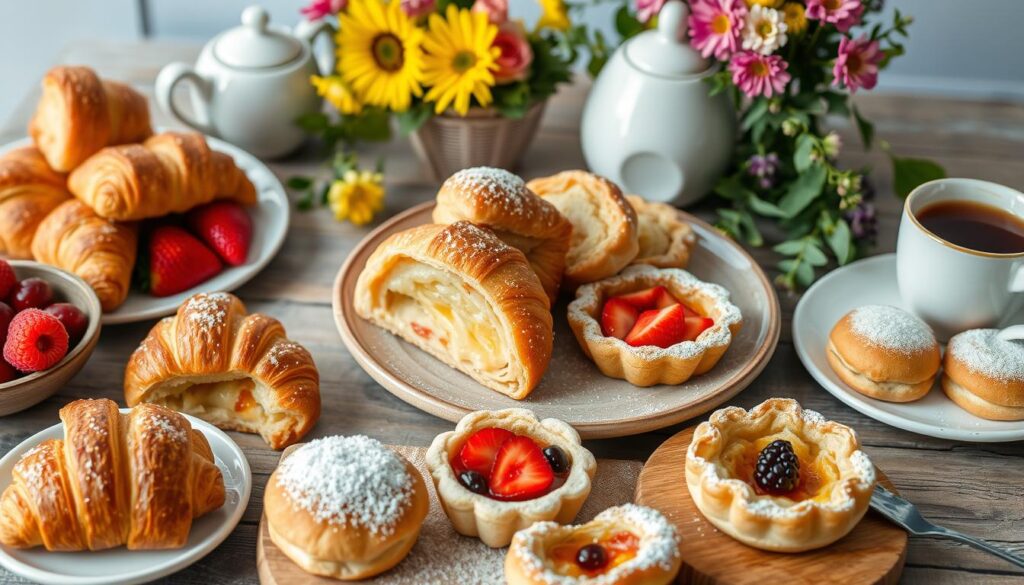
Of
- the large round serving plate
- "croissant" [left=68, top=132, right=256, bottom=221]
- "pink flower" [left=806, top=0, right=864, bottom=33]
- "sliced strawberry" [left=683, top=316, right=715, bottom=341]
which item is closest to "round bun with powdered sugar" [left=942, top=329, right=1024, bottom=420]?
the large round serving plate

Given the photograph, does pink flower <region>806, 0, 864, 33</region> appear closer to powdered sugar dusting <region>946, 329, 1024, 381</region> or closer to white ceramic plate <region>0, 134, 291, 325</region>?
powdered sugar dusting <region>946, 329, 1024, 381</region>

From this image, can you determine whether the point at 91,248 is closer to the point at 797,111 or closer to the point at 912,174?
the point at 797,111

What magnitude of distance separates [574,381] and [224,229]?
0.95 metres

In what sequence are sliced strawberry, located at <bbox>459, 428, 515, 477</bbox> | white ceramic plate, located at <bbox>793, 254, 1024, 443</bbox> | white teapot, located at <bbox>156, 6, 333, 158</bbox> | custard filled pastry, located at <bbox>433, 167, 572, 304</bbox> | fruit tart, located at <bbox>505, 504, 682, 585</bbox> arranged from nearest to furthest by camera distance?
fruit tart, located at <bbox>505, 504, 682, 585</bbox> < sliced strawberry, located at <bbox>459, 428, 515, 477</bbox> < white ceramic plate, located at <bbox>793, 254, 1024, 443</bbox> < custard filled pastry, located at <bbox>433, 167, 572, 304</bbox> < white teapot, located at <bbox>156, 6, 333, 158</bbox>

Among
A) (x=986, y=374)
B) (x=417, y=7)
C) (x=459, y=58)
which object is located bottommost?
(x=986, y=374)

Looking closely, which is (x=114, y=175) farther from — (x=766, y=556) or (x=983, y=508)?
(x=983, y=508)

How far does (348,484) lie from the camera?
1.62m

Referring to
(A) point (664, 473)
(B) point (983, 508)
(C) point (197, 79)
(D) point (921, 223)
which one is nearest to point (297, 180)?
(C) point (197, 79)

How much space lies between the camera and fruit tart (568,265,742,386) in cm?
205

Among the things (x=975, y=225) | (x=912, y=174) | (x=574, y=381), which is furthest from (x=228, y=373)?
(x=912, y=174)

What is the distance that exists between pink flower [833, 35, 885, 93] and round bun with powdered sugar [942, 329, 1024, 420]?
0.66 meters

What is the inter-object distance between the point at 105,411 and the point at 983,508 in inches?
64.8

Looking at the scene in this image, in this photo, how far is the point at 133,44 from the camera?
11.4 ft

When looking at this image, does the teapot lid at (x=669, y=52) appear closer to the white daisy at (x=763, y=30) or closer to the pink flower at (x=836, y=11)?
the white daisy at (x=763, y=30)
